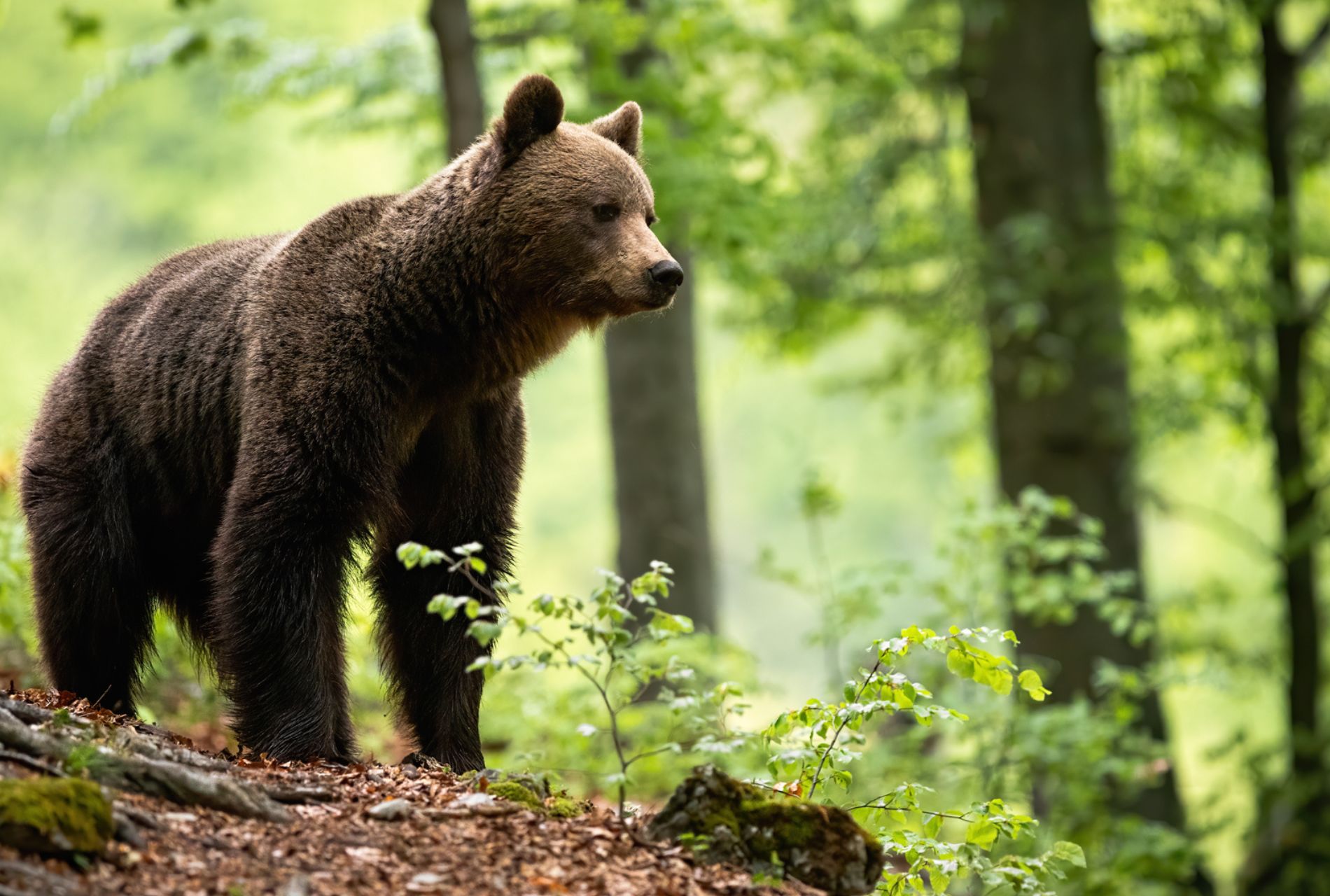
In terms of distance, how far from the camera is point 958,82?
11648 mm

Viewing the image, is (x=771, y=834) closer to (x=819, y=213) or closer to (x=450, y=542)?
(x=450, y=542)

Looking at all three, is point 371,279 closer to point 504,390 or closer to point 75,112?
point 504,390

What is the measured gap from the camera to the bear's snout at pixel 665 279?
15.7 ft

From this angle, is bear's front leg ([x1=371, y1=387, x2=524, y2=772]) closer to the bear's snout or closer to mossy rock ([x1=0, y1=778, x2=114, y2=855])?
the bear's snout

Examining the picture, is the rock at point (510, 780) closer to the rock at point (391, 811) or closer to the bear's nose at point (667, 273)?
the rock at point (391, 811)

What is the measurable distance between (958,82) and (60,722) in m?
9.68

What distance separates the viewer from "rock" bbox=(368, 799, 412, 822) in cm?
373

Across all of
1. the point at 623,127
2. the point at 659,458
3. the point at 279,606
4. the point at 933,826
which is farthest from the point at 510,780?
the point at 659,458

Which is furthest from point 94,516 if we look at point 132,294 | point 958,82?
point 958,82

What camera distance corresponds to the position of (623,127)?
5.37 m

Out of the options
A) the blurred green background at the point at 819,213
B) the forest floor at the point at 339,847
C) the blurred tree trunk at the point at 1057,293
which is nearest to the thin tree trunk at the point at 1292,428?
the blurred green background at the point at 819,213

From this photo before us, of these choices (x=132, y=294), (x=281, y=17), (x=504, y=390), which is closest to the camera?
(x=504, y=390)

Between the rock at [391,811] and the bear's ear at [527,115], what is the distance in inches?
93.1

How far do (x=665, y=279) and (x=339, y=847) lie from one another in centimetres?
224
